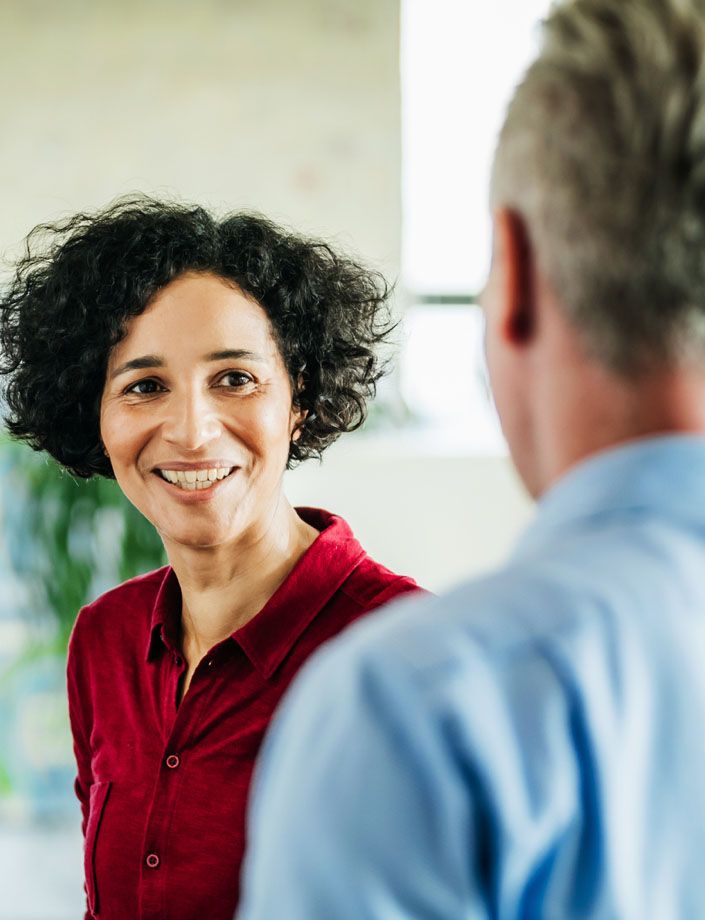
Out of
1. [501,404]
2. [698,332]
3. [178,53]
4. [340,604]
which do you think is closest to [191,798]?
[340,604]

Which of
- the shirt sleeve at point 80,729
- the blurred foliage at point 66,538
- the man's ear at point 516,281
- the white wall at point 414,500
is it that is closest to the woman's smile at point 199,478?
the shirt sleeve at point 80,729

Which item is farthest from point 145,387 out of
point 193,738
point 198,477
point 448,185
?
point 448,185

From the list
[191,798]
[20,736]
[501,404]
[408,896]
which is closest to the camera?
[408,896]

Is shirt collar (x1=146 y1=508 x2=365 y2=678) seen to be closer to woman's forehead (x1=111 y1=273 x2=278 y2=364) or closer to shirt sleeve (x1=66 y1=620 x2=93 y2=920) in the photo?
shirt sleeve (x1=66 y1=620 x2=93 y2=920)

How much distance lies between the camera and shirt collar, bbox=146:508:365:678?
140 cm

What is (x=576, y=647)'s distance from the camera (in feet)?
1.85

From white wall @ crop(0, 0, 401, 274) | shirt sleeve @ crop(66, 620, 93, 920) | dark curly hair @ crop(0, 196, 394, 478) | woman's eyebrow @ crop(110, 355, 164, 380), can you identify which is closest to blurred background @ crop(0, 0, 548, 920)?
white wall @ crop(0, 0, 401, 274)

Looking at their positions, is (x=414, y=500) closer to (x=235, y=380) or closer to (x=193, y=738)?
(x=235, y=380)

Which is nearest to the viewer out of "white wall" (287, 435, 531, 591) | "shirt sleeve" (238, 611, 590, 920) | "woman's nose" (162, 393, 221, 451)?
"shirt sleeve" (238, 611, 590, 920)

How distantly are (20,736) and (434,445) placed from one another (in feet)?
5.52

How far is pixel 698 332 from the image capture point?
621 millimetres

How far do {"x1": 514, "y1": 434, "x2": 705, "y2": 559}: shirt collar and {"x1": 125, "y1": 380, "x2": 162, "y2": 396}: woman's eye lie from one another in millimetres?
942

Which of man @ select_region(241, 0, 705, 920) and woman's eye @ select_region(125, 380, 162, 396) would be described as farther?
woman's eye @ select_region(125, 380, 162, 396)

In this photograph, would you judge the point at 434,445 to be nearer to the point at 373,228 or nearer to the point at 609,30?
the point at 373,228
